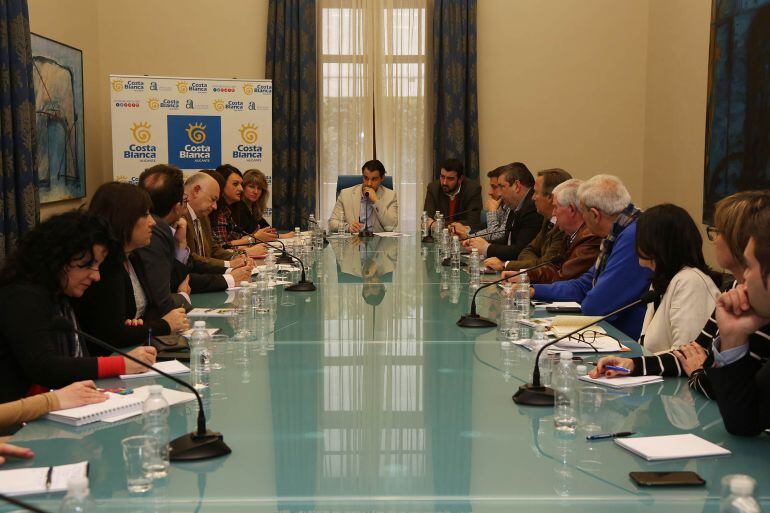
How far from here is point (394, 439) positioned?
2.02 m

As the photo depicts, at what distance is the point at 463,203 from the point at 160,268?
478cm

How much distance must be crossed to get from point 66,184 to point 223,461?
264 inches

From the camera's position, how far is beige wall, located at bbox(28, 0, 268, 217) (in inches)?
355

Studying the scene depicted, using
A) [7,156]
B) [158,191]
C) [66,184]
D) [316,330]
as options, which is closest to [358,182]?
[66,184]

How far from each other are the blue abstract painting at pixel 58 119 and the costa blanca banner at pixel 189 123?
1.18 ft

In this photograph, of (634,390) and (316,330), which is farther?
(316,330)

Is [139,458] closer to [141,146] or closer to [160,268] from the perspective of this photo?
[160,268]

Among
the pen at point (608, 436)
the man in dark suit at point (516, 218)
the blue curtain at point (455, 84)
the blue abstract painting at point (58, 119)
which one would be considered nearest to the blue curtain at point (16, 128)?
the blue abstract painting at point (58, 119)

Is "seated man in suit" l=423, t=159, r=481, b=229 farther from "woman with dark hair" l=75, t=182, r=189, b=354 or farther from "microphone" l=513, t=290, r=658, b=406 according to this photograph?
"microphone" l=513, t=290, r=658, b=406

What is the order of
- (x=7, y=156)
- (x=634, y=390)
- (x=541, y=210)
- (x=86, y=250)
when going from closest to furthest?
(x=634, y=390) < (x=86, y=250) < (x=541, y=210) < (x=7, y=156)

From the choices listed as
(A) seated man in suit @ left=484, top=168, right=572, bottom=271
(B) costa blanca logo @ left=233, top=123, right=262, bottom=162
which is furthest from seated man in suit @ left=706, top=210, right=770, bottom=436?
(B) costa blanca logo @ left=233, top=123, right=262, bottom=162

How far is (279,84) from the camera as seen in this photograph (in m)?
8.95

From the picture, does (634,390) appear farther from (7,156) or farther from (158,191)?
(7,156)

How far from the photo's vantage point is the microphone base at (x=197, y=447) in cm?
185
